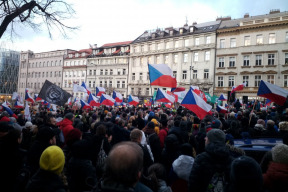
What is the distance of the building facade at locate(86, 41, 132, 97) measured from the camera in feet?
165

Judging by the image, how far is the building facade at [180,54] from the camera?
126 feet

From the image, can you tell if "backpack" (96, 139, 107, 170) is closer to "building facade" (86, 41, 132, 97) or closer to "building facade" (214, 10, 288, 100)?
"building facade" (214, 10, 288, 100)

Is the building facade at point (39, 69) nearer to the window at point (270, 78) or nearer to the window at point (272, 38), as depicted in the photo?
the window at point (272, 38)

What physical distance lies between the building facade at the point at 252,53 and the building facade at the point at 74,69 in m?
35.3

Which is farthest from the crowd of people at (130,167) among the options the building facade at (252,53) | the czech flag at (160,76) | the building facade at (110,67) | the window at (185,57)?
the building facade at (110,67)

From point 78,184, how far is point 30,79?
76644 mm

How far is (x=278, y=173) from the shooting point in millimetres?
2170

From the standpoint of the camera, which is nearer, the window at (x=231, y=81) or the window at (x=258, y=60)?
the window at (x=258, y=60)

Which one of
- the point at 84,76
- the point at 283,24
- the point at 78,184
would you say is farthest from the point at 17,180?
the point at 84,76

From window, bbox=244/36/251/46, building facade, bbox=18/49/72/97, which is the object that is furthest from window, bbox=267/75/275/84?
building facade, bbox=18/49/72/97

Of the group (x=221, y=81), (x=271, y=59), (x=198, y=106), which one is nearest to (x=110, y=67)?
(x=221, y=81)

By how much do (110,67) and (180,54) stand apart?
18.7 metres

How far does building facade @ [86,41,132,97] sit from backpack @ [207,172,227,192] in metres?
46.2

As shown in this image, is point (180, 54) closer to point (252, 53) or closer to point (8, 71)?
point (252, 53)
